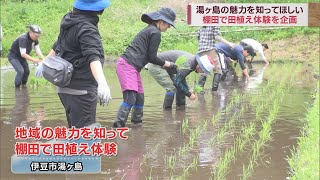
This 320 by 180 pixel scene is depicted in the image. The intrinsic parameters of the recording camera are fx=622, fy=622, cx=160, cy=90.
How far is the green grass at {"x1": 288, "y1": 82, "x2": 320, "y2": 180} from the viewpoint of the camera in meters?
4.81

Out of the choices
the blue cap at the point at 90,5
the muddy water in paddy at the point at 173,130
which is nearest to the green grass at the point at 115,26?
the muddy water in paddy at the point at 173,130

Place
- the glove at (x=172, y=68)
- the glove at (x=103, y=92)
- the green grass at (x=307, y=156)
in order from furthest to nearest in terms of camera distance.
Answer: the glove at (x=172, y=68) < the green grass at (x=307, y=156) < the glove at (x=103, y=92)

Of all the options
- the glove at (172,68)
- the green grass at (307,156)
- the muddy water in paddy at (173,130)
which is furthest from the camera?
the glove at (172,68)

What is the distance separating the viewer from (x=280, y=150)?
19.7ft

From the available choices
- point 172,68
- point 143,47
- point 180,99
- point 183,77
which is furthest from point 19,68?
point 143,47

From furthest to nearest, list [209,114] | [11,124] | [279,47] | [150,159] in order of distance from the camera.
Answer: [279,47], [209,114], [11,124], [150,159]

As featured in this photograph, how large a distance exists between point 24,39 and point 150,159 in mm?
5822

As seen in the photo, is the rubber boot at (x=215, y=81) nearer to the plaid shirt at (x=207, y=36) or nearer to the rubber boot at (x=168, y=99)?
Result: the plaid shirt at (x=207, y=36)

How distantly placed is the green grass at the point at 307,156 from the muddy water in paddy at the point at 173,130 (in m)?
0.11

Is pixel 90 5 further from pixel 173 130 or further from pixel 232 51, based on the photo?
pixel 232 51

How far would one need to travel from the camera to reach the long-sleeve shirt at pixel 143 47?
7.11 m

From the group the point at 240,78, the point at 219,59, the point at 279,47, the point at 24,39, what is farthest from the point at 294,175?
the point at 279,47

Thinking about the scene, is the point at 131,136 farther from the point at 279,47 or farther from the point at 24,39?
the point at 279,47

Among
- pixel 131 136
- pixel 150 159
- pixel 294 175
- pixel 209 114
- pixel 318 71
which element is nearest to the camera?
pixel 294 175
